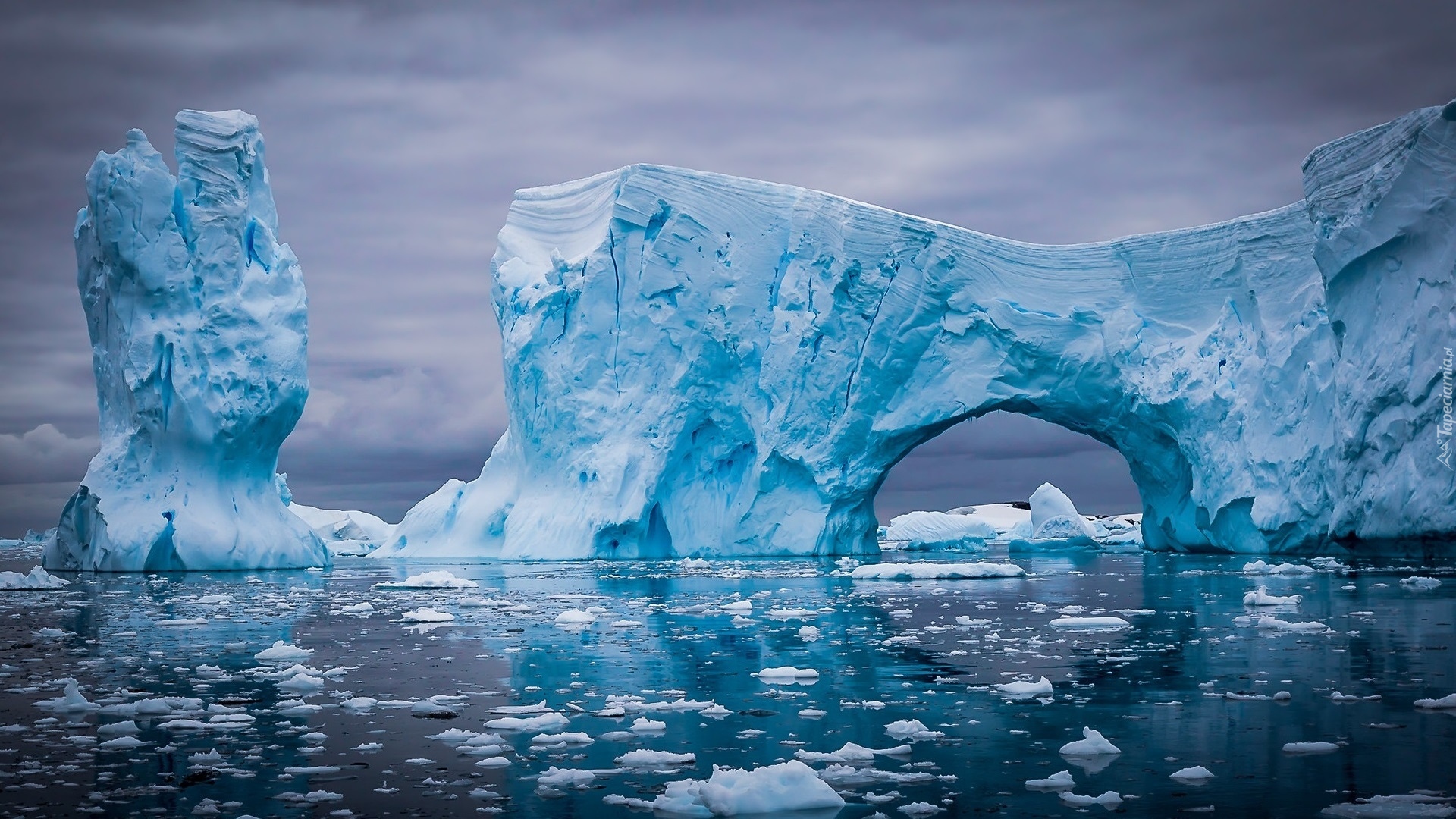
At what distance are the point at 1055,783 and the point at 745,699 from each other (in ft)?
6.80

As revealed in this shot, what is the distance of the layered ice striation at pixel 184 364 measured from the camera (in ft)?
59.7

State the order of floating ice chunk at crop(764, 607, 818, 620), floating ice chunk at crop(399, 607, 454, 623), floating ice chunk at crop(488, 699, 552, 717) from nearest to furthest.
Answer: floating ice chunk at crop(488, 699, 552, 717) → floating ice chunk at crop(764, 607, 818, 620) → floating ice chunk at crop(399, 607, 454, 623)

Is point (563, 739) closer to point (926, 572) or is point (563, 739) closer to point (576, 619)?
point (576, 619)

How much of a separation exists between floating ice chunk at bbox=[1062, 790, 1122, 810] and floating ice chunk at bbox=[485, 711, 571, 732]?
2131mm

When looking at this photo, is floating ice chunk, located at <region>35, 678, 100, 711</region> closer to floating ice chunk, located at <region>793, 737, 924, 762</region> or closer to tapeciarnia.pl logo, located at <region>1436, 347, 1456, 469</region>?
floating ice chunk, located at <region>793, 737, 924, 762</region>

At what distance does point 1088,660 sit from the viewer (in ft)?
21.6

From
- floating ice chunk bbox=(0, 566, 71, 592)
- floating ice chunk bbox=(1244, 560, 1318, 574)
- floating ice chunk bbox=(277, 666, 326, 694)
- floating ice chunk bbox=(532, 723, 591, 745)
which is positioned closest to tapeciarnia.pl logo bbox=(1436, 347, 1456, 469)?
floating ice chunk bbox=(1244, 560, 1318, 574)

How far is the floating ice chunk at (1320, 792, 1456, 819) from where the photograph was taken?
3166mm

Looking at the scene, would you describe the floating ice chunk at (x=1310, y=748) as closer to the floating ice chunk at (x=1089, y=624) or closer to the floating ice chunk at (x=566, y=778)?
the floating ice chunk at (x=566, y=778)

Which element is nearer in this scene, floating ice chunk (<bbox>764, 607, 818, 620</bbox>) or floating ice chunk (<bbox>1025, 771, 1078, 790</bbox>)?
floating ice chunk (<bbox>1025, 771, 1078, 790</bbox>)

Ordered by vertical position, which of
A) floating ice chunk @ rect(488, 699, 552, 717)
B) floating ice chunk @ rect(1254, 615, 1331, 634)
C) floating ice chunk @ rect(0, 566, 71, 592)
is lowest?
floating ice chunk @ rect(0, 566, 71, 592)

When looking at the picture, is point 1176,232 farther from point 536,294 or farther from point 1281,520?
point 536,294

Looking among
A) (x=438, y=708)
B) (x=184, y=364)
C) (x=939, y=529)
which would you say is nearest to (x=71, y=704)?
(x=438, y=708)

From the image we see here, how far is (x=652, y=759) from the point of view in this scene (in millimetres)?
4129
